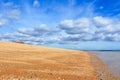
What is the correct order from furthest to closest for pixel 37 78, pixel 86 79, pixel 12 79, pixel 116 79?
pixel 116 79
pixel 86 79
pixel 37 78
pixel 12 79

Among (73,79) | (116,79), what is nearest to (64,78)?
(73,79)

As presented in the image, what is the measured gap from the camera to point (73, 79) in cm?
2083

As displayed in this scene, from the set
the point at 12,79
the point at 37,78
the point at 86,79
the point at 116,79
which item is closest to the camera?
the point at 12,79

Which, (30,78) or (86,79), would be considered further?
(86,79)

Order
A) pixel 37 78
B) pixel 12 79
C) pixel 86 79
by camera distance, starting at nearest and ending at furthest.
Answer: pixel 12 79 → pixel 37 78 → pixel 86 79

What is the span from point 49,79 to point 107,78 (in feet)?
22.1

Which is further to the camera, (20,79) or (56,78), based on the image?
(56,78)

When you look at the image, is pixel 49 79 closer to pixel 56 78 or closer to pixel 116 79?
pixel 56 78

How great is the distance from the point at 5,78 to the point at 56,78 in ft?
14.7

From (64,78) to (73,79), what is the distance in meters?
0.82

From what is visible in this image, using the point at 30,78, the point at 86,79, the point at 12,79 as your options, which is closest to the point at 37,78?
the point at 30,78

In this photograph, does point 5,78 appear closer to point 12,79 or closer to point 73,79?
point 12,79

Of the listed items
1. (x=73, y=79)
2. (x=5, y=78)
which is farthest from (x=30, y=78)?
(x=73, y=79)

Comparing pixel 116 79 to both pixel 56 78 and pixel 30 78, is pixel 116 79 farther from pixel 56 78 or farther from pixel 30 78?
pixel 30 78
